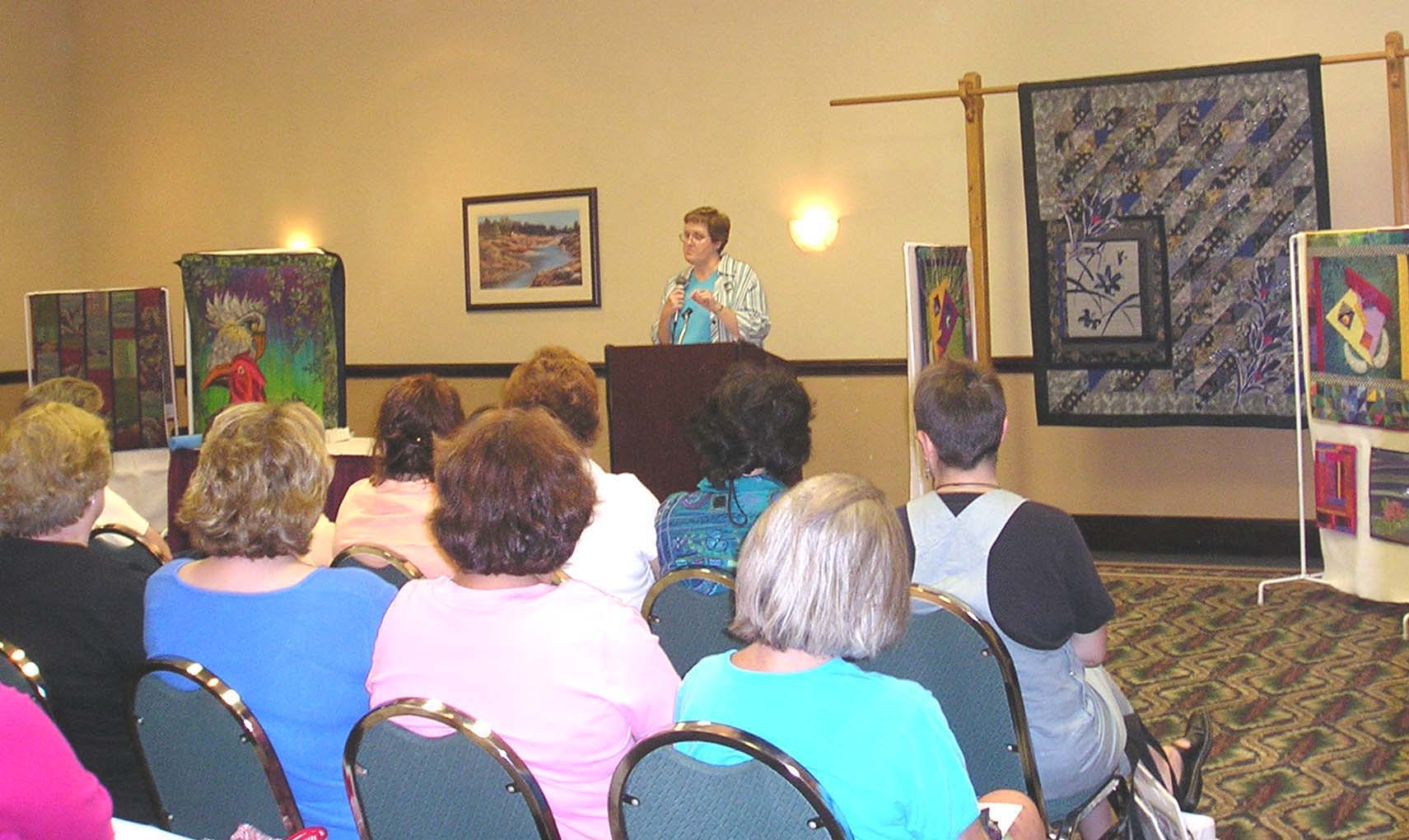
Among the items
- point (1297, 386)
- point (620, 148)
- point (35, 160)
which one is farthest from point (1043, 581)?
point (35, 160)

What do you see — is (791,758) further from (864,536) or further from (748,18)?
(748,18)

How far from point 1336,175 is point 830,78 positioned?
96.6 inches

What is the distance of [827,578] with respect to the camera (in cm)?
160

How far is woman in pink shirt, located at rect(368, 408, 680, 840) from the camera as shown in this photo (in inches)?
68.3

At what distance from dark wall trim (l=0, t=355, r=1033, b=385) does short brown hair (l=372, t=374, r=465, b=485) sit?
2920 millimetres

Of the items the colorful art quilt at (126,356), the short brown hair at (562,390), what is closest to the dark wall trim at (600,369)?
the colorful art quilt at (126,356)

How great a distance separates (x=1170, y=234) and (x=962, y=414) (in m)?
3.89

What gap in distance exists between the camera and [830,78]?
22.5ft

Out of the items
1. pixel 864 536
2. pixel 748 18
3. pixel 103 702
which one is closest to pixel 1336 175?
pixel 748 18

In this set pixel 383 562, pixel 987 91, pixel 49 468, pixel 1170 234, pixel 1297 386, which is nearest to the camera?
pixel 49 468

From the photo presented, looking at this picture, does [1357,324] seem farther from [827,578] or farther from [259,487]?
[259,487]

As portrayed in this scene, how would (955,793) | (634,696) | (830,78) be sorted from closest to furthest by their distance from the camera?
(955,793) → (634,696) → (830,78)

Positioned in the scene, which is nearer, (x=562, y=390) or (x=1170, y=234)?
(x=562, y=390)

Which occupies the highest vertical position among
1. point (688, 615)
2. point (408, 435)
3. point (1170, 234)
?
point (1170, 234)
